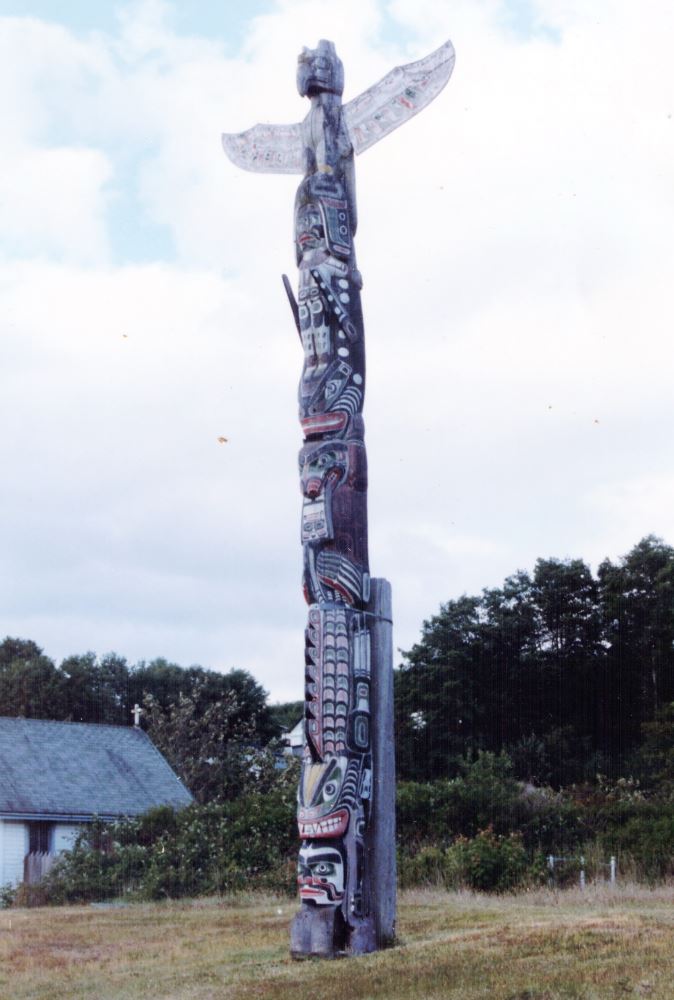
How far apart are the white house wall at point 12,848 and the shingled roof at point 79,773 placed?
1.42 feet

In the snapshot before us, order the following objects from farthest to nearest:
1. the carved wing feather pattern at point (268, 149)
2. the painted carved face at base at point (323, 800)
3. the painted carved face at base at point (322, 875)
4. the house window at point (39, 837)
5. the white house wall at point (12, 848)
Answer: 1. the house window at point (39, 837)
2. the white house wall at point (12, 848)
3. the carved wing feather pattern at point (268, 149)
4. the painted carved face at base at point (323, 800)
5. the painted carved face at base at point (322, 875)

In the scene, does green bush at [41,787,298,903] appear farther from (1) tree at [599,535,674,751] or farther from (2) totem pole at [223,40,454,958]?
(1) tree at [599,535,674,751]

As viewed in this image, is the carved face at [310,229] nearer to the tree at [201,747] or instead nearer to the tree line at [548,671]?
the tree at [201,747]

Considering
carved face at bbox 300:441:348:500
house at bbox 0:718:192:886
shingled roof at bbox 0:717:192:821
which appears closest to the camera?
carved face at bbox 300:441:348:500

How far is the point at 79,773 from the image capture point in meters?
29.9

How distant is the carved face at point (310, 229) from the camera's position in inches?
467

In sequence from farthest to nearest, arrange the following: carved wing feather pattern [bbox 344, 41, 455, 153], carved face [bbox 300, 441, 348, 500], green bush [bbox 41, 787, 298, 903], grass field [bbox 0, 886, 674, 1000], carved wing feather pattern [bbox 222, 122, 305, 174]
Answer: green bush [bbox 41, 787, 298, 903], carved wing feather pattern [bbox 222, 122, 305, 174], carved wing feather pattern [bbox 344, 41, 455, 153], carved face [bbox 300, 441, 348, 500], grass field [bbox 0, 886, 674, 1000]

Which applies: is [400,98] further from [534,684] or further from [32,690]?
[32,690]

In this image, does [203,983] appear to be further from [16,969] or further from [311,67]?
[311,67]

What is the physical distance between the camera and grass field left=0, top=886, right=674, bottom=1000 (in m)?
8.14

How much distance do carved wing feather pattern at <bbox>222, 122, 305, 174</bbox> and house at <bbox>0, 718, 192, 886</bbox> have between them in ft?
60.7

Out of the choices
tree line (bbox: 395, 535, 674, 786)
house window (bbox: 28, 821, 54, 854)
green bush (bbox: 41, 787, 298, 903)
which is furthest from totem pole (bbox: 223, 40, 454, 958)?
tree line (bbox: 395, 535, 674, 786)

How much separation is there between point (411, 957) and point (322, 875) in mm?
996

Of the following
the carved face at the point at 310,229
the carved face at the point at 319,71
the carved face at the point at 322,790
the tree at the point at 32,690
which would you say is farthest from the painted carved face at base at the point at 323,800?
the tree at the point at 32,690
